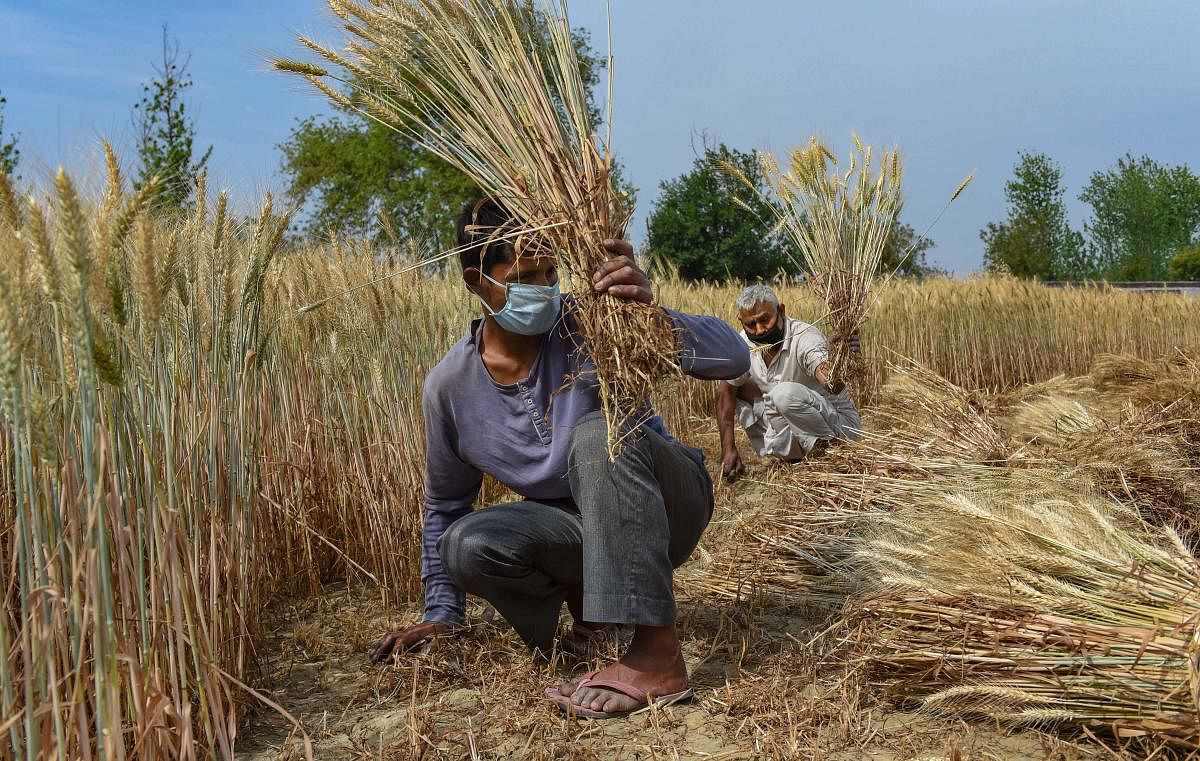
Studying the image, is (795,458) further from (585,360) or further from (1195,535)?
(585,360)

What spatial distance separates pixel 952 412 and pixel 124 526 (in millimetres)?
3257

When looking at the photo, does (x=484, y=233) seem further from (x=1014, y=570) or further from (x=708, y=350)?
(x=1014, y=570)

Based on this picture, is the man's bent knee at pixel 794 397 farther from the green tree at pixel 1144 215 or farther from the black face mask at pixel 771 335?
the green tree at pixel 1144 215

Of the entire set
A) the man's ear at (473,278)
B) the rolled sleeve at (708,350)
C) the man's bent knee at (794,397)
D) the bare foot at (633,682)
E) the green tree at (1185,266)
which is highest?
the green tree at (1185,266)

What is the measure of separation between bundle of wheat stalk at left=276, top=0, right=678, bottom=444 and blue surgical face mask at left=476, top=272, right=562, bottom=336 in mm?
81

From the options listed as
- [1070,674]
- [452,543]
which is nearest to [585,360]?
[452,543]

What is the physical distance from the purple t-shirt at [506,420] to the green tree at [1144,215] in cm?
3855

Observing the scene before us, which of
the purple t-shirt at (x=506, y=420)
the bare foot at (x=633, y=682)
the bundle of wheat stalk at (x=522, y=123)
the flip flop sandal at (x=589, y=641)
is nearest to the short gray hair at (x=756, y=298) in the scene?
the purple t-shirt at (x=506, y=420)

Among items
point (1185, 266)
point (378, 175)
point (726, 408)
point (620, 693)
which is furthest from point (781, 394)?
point (1185, 266)

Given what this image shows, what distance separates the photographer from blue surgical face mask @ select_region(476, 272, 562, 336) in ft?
6.68

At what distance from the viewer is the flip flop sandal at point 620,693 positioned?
1920mm

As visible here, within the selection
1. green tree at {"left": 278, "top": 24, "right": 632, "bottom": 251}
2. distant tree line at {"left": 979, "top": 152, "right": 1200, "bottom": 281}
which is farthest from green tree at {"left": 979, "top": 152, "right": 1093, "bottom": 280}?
green tree at {"left": 278, "top": 24, "right": 632, "bottom": 251}

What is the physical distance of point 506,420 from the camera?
222 cm

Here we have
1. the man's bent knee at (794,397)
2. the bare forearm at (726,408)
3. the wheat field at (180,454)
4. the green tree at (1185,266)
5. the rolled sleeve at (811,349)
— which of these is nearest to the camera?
the wheat field at (180,454)
